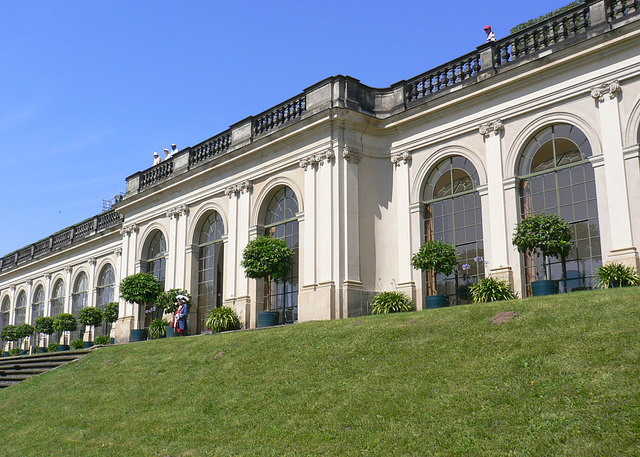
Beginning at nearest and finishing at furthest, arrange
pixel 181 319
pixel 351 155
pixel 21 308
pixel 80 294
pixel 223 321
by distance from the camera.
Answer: pixel 351 155, pixel 223 321, pixel 181 319, pixel 80 294, pixel 21 308

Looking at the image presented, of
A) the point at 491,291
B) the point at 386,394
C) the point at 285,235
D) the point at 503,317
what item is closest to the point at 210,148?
the point at 285,235

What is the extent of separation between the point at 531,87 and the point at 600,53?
6.31 ft

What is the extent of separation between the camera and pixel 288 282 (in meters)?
22.1

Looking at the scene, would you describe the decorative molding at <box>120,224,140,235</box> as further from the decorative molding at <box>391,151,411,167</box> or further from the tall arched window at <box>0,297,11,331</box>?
the tall arched window at <box>0,297,11,331</box>

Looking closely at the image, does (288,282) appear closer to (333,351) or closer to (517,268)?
(517,268)

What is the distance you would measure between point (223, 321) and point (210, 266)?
13.3 feet

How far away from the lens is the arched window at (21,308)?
141 feet

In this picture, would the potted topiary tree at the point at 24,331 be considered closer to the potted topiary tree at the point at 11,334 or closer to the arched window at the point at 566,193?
the potted topiary tree at the point at 11,334

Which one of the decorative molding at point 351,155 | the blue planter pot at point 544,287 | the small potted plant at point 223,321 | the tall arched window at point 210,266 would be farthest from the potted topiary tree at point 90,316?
the blue planter pot at point 544,287

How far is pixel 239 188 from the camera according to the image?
2369 cm

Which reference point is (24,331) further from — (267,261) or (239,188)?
(267,261)

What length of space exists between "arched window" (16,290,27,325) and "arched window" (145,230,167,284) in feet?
59.4

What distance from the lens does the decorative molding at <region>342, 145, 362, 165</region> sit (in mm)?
20172

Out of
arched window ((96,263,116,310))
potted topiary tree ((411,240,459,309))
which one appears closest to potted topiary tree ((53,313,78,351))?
arched window ((96,263,116,310))
